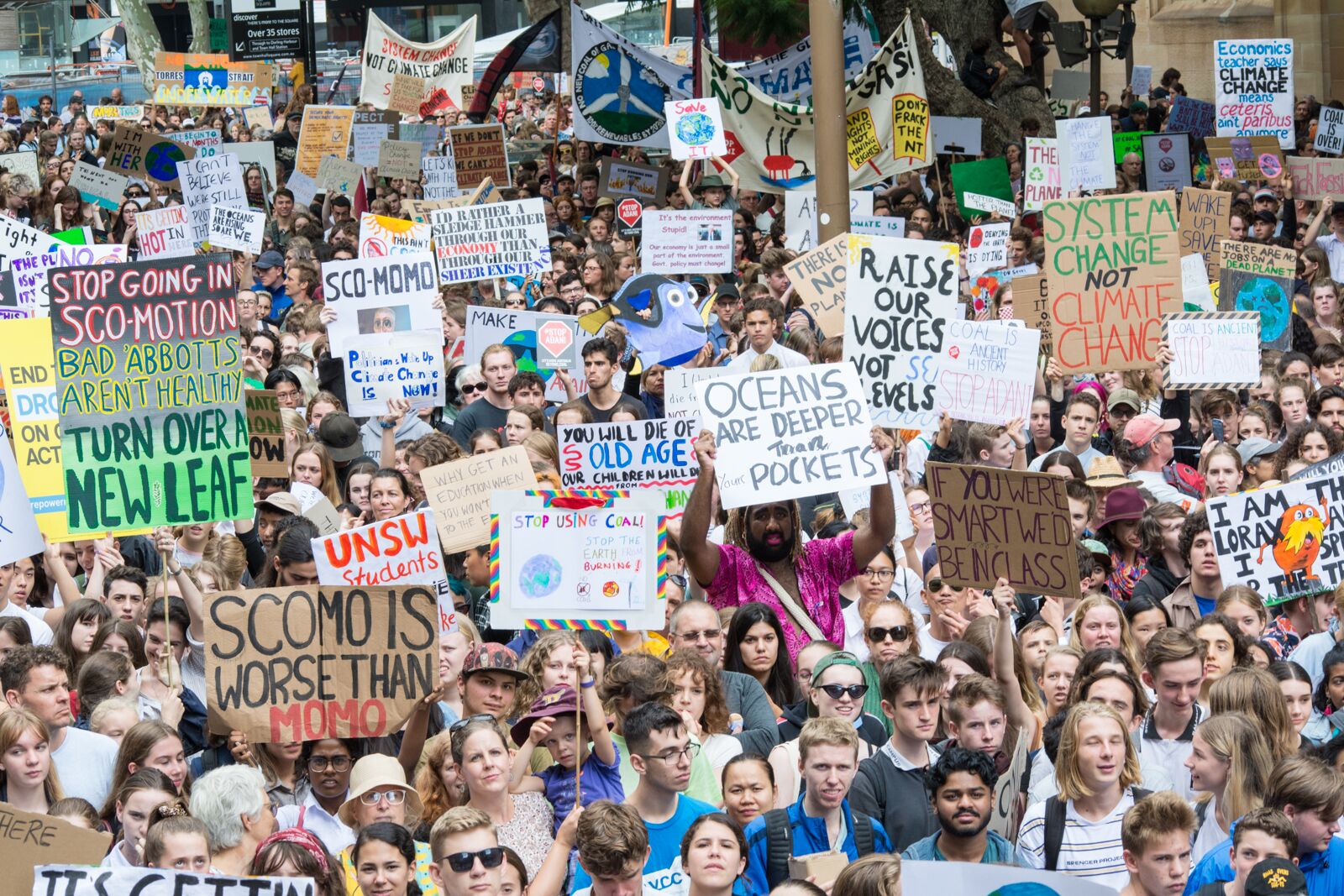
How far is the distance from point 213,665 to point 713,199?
13418 millimetres

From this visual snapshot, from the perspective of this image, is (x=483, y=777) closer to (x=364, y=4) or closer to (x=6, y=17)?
(x=6, y=17)

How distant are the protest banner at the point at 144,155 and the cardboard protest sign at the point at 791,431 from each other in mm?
14705

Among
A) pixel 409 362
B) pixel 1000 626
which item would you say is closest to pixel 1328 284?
pixel 409 362

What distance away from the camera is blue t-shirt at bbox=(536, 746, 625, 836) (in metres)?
6.61

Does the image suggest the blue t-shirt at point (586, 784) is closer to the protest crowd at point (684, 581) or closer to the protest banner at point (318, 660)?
the protest crowd at point (684, 581)

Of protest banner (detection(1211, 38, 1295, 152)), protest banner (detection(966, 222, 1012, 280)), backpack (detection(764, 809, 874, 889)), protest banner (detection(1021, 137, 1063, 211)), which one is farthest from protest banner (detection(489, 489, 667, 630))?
protest banner (detection(1211, 38, 1295, 152))

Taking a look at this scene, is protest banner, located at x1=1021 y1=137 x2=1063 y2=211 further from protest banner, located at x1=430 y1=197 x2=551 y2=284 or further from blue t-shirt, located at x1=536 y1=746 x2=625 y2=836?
blue t-shirt, located at x1=536 y1=746 x2=625 y2=836

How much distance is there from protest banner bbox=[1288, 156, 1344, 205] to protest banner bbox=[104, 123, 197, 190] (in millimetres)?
11674

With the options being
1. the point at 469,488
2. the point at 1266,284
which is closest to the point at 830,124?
the point at 1266,284

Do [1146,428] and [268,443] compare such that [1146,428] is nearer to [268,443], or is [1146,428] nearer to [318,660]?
[268,443]

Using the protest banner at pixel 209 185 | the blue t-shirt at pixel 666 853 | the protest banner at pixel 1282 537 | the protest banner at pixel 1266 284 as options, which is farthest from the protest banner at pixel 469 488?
the protest banner at pixel 209 185

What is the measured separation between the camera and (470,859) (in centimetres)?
563

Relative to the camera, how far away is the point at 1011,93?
2517 centimetres

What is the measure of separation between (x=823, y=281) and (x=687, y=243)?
3.00 m
